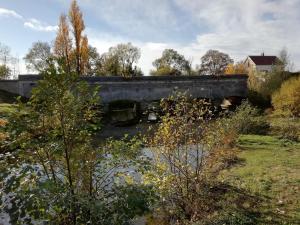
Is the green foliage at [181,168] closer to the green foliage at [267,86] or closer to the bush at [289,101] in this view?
the bush at [289,101]

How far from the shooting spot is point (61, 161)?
4895 millimetres

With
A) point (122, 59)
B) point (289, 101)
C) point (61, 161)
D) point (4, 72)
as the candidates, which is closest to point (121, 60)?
point (122, 59)

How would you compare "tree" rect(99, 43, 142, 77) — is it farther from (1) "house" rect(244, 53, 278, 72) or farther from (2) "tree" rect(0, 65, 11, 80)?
(1) "house" rect(244, 53, 278, 72)

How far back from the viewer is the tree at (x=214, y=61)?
6706 centimetres

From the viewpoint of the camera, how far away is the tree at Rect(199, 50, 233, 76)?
67.1 m

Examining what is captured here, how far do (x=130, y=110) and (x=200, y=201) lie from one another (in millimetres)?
26436

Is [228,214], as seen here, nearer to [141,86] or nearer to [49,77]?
[49,77]

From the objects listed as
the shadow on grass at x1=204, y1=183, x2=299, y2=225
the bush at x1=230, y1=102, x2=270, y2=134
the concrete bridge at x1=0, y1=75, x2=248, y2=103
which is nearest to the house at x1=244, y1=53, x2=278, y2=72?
the concrete bridge at x1=0, y1=75, x2=248, y2=103

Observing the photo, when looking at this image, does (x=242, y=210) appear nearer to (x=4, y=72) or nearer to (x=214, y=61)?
(x=4, y=72)

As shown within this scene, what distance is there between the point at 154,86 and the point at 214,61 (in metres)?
34.7

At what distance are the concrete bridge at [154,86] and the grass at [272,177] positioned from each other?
19256 mm

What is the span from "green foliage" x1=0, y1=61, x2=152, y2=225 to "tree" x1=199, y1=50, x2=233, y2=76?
208 feet

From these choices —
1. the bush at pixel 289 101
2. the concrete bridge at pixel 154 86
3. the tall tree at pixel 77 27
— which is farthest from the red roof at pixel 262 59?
the bush at pixel 289 101

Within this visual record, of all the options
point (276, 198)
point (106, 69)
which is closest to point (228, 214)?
point (276, 198)
